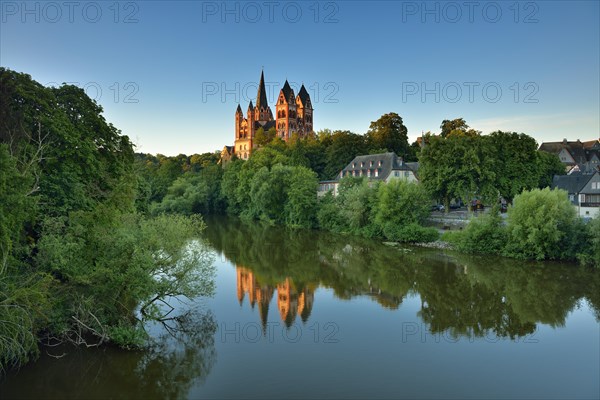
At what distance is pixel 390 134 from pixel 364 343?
57.0m

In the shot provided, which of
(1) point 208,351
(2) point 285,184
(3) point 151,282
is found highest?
(2) point 285,184

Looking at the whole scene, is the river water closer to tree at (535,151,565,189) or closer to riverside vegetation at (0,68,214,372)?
riverside vegetation at (0,68,214,372)

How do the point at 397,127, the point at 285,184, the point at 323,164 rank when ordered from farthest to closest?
the point at 397,127
the point at 323,164
the point at 285,184

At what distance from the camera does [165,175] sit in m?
83.5

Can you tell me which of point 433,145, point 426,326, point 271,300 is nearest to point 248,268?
point 271,300

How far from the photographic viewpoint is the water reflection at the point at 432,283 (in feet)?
61.7

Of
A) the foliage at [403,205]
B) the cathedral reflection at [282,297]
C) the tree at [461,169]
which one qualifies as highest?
the tree at [461,169]

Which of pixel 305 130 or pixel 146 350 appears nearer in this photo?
pixel 146 350

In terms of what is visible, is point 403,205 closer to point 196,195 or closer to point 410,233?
point 410,233

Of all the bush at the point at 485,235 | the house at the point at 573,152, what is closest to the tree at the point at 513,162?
the bush at the point at 485,235

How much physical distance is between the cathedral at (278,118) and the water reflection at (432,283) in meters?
71.0

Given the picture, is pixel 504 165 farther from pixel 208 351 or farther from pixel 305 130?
pixel 305 130

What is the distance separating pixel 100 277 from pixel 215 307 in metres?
6.15

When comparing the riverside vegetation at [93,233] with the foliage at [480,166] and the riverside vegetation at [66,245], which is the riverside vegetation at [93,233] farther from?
the foliage at [480,166]
